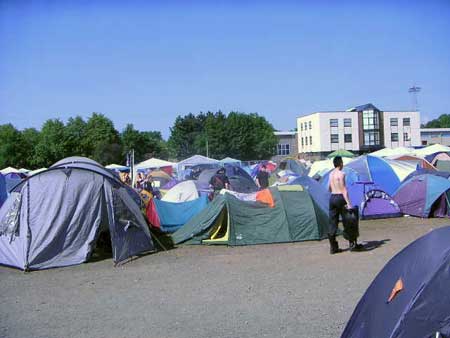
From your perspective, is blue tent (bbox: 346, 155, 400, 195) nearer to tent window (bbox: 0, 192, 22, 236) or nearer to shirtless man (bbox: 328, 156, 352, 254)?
shirtless man (bbox: 328, 156, 352, 254)

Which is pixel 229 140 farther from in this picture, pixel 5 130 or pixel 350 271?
pixel 350 271

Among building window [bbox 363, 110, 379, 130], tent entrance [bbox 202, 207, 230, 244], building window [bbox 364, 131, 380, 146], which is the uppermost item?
building window [bbox 363, 110, 379, 130]

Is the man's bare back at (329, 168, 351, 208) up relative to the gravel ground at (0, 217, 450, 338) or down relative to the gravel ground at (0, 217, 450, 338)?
up

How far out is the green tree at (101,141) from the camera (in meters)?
66.8

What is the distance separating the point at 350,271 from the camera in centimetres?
821

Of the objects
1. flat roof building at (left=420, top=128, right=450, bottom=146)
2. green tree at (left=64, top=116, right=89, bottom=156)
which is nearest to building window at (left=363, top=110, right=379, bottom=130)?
flat roof building at (left=420, top=128, right=450, bottom=146)

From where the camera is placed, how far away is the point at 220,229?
1183 centimetres

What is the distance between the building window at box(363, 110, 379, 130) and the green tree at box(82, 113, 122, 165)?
142 feet

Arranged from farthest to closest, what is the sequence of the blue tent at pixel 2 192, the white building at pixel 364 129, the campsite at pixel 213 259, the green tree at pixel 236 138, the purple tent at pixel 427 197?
the white building at pixel 364 129, the green tree at pixel 236 138, the blue tent at pixel 2 192, the purple tent at pixel 427 197, the campsite at pixel 213 259

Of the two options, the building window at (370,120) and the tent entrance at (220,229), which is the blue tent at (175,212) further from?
the building window at (370,120)

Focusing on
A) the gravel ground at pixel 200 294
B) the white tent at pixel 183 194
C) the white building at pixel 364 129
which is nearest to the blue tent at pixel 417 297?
the gravel ground at pixel 200 294

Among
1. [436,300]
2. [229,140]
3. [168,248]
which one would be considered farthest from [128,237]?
[229,140]

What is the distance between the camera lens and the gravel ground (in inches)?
226

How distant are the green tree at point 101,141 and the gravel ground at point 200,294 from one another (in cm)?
5812
